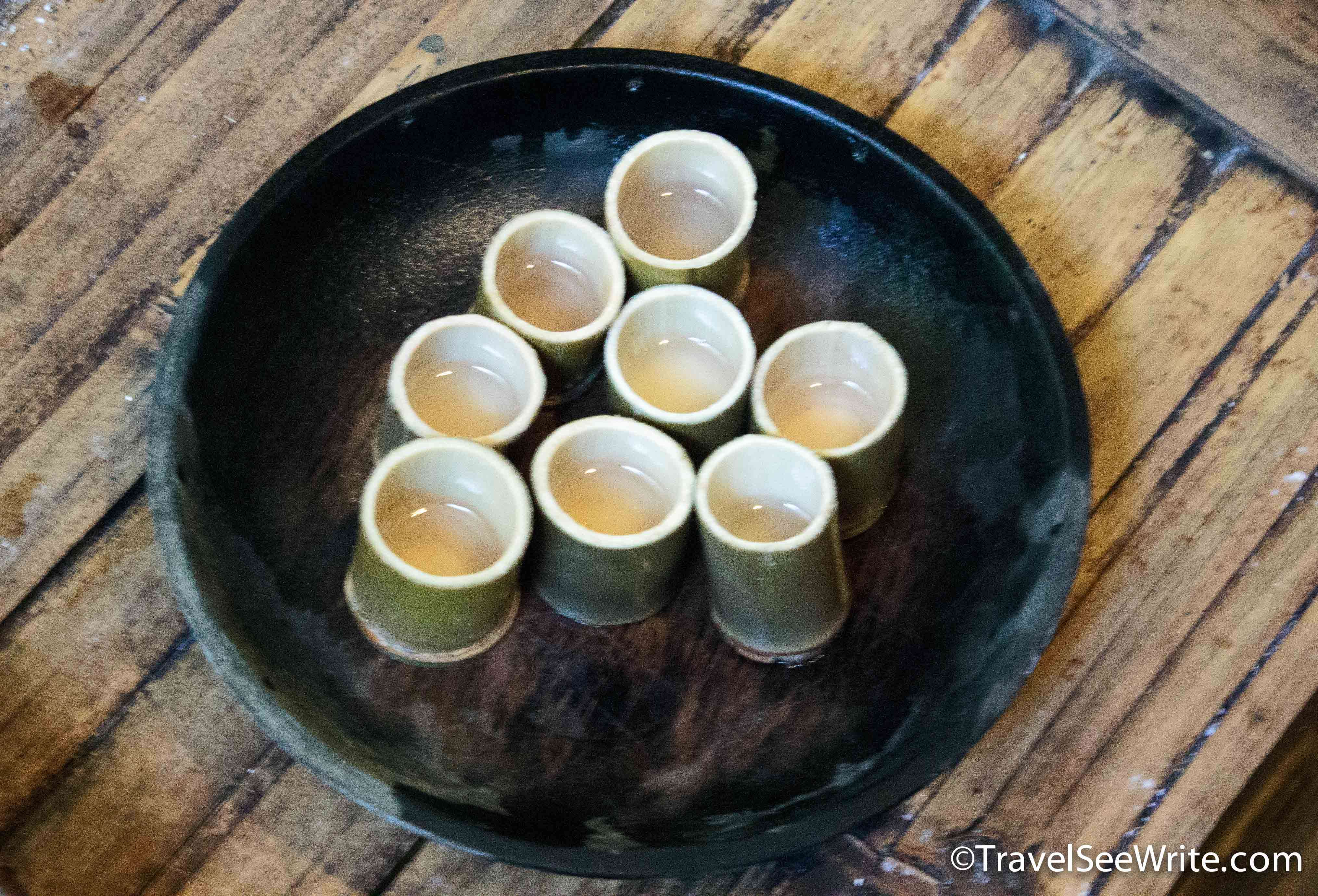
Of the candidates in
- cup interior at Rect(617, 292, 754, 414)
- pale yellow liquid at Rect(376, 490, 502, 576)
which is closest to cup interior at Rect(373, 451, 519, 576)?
pale yellow liquid at Rect(376, 490, 502, 576)

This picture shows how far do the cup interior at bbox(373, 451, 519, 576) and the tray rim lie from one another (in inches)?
4.3

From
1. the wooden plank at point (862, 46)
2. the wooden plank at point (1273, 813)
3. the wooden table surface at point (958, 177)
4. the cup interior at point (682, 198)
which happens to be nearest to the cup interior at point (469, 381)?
the cup interior at point (682, 198)

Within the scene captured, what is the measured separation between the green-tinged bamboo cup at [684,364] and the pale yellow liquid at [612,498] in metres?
0.03

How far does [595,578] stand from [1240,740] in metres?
0.42

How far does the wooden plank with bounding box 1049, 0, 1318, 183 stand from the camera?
0.83m

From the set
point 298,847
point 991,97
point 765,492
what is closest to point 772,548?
point 765,492

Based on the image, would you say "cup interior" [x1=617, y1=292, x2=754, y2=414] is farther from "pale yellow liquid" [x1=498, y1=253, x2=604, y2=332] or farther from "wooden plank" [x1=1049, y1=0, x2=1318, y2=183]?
"wooden plank" [x1=1049, y1=0, x2=1318, y2=183]

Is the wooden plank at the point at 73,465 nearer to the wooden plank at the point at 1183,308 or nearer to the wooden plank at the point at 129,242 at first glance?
the wooden plank at the point at 129,242

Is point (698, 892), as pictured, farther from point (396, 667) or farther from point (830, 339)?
point (830, 339)

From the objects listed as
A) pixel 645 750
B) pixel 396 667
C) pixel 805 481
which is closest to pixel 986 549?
pixel 805 481

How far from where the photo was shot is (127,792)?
0.68 meters

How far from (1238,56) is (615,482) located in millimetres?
566

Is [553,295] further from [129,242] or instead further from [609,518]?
[129,242]

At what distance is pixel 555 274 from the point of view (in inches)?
29.1
